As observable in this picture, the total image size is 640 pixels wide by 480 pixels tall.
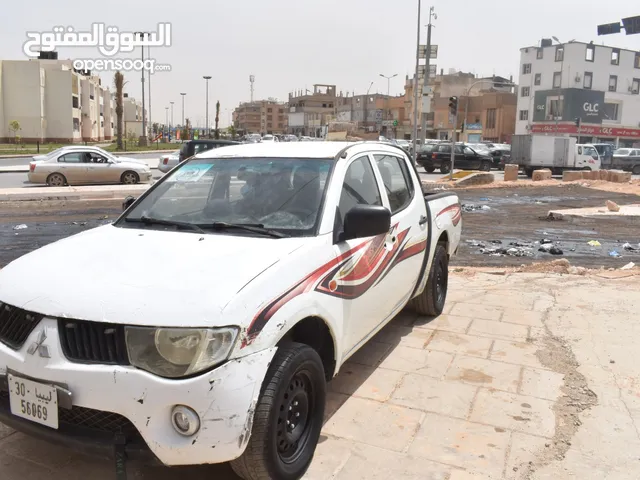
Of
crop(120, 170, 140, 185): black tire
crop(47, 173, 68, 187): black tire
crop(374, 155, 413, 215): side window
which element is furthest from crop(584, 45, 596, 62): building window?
crop(374, 155, 413, 215): side window

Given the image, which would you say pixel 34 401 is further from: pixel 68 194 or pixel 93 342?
pixel 68 194

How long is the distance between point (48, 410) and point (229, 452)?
839 millimetres

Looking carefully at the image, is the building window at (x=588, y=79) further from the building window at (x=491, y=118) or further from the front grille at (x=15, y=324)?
the front grille at (x=15, y=324)

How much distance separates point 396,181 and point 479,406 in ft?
6.43

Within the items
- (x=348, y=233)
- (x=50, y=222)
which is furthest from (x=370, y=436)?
(x=50, y=222)

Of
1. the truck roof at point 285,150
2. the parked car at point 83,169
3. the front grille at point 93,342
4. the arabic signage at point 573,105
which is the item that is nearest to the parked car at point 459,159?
the parked car at point 83,169

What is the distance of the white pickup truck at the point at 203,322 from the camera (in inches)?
100

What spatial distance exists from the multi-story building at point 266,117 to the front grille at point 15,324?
568 feet

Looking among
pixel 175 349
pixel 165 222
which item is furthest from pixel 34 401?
pixel 165 222

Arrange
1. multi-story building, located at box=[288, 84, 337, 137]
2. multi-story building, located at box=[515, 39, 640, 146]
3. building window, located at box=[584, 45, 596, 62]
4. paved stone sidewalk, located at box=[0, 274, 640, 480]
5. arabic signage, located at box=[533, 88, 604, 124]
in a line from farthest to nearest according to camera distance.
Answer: multi-story building, located at box=[288, 84, 337, 137], building window, located at box=[584, 45, 596, 62], multi-story building, located at box=[515, 39, 640, 146], arabic signage, located at box=[533, 88, 604, 124], paved stone sidewalk, located at box=[0, 274, 640, 480]

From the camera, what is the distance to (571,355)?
16.8ft

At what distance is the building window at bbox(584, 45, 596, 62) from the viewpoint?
259 feet

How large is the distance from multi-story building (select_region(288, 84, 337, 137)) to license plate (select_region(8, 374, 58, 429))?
130364mm

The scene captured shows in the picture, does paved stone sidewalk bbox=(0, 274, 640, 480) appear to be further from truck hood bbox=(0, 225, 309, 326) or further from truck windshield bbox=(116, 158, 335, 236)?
A: truck windshield bbox=(116, 158, 335, 236)
